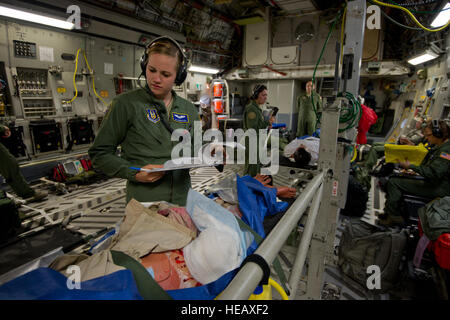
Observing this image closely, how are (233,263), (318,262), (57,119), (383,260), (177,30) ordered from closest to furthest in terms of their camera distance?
1. (233,263)
2. (318,262)
3. (383,260)
4. (57,119)
5. (177,30)

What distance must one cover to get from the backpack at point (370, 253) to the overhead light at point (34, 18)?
18.4 feet

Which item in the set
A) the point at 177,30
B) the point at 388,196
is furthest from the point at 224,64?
the point at 388,196

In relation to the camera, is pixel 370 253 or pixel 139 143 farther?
pixel 370 253

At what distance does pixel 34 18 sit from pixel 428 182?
6634 millimetres

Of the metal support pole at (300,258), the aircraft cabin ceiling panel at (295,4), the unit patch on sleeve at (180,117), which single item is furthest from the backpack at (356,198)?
the aircraft cabin ceiling panel at (295,4)

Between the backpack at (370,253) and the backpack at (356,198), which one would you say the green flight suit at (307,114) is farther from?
the backpack at (370,253)

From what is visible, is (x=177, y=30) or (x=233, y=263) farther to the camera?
(x=177, y=30)

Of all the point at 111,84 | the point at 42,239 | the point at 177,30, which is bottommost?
the point at 42,239

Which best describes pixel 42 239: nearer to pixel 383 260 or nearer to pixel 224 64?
pixel 383 260

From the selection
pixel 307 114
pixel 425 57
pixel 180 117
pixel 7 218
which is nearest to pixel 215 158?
pixel 180 117

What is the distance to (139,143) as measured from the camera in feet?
5.05

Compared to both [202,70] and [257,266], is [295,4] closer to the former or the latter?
[202,70]

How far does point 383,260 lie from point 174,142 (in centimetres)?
256

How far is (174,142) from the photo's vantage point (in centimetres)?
163
